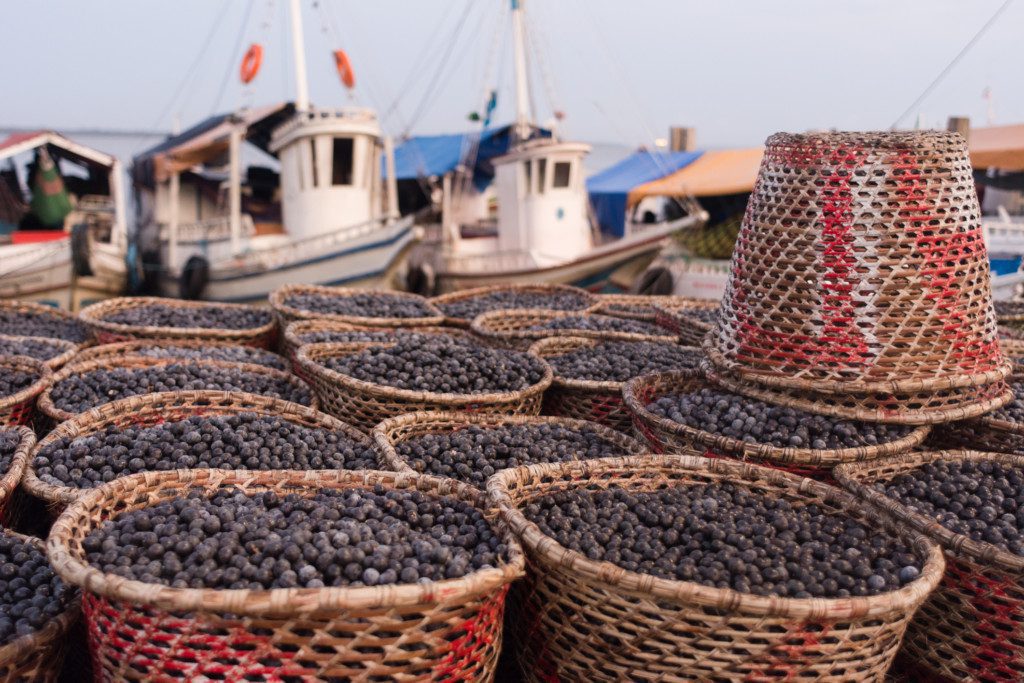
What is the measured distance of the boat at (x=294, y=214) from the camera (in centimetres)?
1094

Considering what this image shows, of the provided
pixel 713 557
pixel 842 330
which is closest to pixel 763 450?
pixel 842 330

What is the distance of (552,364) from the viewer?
13.1ft

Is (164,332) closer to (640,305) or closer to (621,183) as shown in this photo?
(640,305)

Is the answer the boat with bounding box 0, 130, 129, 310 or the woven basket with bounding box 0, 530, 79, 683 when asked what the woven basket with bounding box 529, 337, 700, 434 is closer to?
the woven basket with bounding box 0, 530, 79, 683

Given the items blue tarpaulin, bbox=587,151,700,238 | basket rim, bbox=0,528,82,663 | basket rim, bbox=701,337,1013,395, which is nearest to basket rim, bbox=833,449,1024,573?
basket rim, bbox=701,337,1013,395

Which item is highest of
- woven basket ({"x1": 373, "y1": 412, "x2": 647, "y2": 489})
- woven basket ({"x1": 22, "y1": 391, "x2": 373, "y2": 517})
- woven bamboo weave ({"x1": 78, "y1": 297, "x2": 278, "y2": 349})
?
woven bamboo weave ({"x1": 78, "y1": 297, "x2": 278, "y2": 349})

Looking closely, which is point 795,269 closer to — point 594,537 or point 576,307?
point 594,537

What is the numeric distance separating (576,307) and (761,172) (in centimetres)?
275

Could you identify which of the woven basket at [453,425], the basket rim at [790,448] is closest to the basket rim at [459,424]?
the woven basket at [453,425]

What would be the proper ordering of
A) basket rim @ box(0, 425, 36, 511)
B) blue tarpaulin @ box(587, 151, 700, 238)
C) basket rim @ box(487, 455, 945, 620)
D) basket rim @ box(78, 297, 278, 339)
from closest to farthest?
basket rim @ box(487, 455, 945, 620) < basket rim @ box(0, 425, 36, 511) < basket rim @ box(78, 297, 278, 339) < blue tarpaulin @ box(587, 151, 700, 238)

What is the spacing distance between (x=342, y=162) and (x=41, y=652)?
34.8 ft

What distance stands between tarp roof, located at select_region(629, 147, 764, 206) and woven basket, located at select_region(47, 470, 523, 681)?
12043 mm

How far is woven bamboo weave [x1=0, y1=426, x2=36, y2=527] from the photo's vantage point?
234 centimetres

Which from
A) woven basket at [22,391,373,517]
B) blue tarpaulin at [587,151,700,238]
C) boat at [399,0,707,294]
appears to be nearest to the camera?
woven basket at [22,391,373,517]
